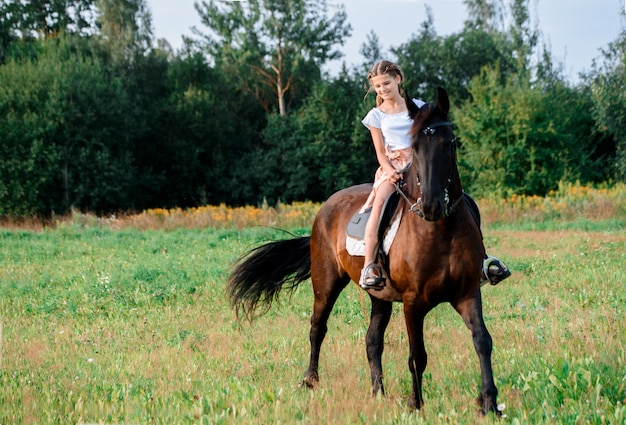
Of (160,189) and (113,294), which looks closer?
(113,294)

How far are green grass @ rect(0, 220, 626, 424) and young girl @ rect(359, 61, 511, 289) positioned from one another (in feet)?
3.67

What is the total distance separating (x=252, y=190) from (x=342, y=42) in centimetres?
1223

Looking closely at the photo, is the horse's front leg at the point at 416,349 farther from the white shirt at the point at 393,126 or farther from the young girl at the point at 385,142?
the white shirt at the point at 393,126

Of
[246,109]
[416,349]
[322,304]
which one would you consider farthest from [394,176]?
[246,109]

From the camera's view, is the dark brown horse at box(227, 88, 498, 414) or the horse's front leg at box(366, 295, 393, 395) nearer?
the dark brown horse at box(227, 88, 498, 414)

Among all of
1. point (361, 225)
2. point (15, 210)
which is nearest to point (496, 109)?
point (15, 210)

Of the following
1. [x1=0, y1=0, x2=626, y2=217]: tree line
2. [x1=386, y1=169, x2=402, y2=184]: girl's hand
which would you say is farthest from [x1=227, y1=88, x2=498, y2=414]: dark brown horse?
[x1=0, y1=0, x2=626, y2=217]: tree line

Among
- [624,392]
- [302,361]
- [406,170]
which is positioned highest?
[406,170]

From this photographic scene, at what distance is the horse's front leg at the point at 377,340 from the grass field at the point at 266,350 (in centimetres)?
15

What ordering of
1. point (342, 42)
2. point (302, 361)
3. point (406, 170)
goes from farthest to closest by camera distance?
1. point (342, 42)
2. point (302, 361)
3. point (406, 170)

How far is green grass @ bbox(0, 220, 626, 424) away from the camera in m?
4.84

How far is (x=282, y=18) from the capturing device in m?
41.5

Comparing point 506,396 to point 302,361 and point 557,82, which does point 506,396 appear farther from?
point 557,82

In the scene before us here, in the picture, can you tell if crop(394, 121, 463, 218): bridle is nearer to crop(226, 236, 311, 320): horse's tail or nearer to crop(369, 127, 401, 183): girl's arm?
crop(369, 127, 401, 183): girl's arm
